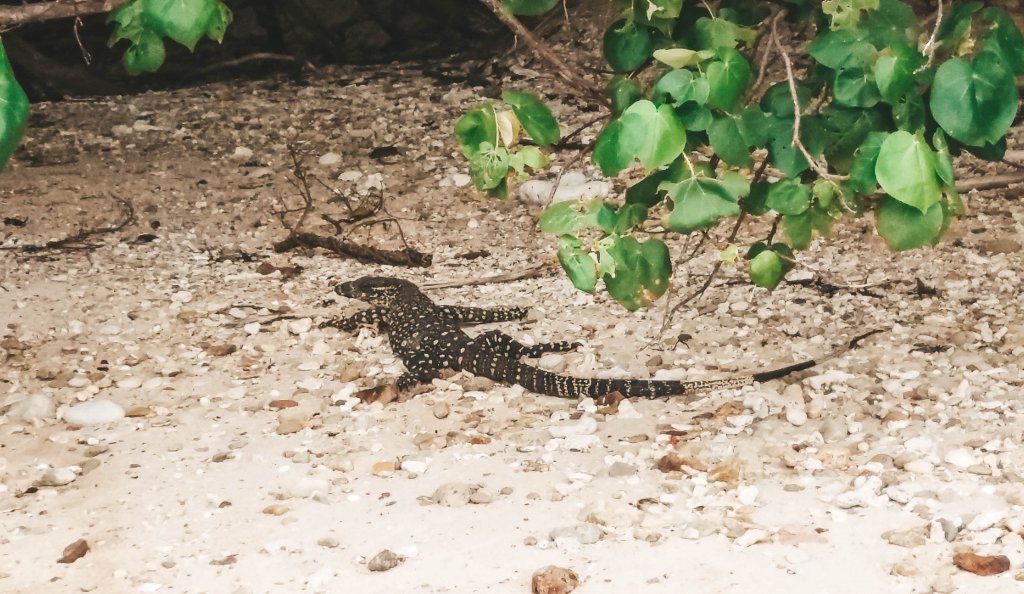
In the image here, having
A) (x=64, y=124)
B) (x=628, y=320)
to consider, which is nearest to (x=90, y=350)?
(x=628, y=320)

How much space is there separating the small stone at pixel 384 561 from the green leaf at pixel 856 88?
1804 mm

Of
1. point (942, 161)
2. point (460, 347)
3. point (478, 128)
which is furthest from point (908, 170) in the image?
point (460, 347)

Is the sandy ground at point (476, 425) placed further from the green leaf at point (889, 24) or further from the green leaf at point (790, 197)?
the green leaf at point (889, 24)

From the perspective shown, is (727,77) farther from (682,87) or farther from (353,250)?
(353,250)

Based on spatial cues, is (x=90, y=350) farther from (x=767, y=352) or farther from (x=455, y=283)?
(x=767, y=352)

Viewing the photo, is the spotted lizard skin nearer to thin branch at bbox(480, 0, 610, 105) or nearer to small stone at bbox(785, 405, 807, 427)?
small stone at bbox(785, 405, 807, 427)

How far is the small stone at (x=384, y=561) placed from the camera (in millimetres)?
3234

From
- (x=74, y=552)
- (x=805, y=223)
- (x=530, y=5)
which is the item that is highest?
(x=530, y=5)

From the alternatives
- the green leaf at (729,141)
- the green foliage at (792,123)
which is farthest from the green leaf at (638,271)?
the green leaf at (729,141)

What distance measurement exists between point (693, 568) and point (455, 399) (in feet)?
5.93

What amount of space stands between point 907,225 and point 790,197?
0.39 m

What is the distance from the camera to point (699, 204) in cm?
259

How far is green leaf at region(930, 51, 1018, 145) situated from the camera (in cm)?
233

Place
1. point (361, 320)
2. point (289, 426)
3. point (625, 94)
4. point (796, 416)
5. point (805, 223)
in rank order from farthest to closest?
point (361, 320) → point (289, 426) → point (796, 416) → point (805, 223) → point (625, 94)
